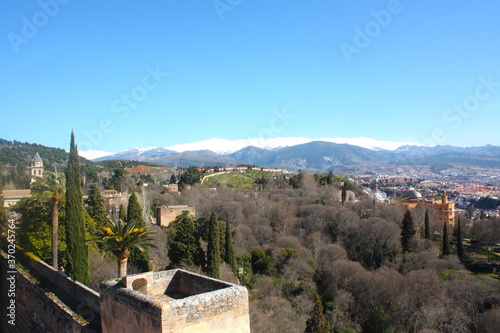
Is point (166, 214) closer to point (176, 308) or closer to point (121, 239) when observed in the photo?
point (121, 239)

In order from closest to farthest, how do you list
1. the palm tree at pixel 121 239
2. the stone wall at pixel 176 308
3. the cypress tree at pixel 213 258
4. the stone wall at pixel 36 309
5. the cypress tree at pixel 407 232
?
the stone wall at pixel 176 308 → the stone wall at pixel 36 309 → the palm tree at pixel 121 239 → the cypress tree at pixel 213 258 → the cypress tree at pixel 407 232

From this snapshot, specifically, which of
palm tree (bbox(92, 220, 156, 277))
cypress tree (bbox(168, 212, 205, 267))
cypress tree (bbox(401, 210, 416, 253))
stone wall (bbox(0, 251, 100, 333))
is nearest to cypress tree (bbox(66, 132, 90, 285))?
stone wall (bbox(0, 251, 100, 333))

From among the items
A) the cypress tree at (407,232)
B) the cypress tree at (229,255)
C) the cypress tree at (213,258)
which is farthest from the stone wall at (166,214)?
the cypress tree at (407,232)

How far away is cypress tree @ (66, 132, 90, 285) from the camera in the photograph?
1208 cm

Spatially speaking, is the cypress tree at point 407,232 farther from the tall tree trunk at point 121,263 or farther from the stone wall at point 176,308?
the stone wall at point 176,308

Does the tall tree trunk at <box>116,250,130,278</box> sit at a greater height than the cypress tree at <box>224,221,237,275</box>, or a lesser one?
greater

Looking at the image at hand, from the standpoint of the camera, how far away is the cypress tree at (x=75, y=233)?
12.1 metres

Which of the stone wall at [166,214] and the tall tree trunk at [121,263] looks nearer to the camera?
the tall tree trunk at [121,263]

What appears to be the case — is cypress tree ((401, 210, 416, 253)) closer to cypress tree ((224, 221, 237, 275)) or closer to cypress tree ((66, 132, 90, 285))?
cypress tree ((224, 221, 237, 275))

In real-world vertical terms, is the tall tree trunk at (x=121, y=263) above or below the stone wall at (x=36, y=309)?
above

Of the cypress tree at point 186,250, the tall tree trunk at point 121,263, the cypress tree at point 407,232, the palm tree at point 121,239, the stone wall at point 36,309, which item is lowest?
the cypress tree at point 407,232

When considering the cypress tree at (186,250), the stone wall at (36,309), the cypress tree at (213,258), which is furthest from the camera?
the cypress tree at (186,250)

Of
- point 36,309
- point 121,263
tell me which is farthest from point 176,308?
point 36,309

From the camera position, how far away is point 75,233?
41.0 ft
